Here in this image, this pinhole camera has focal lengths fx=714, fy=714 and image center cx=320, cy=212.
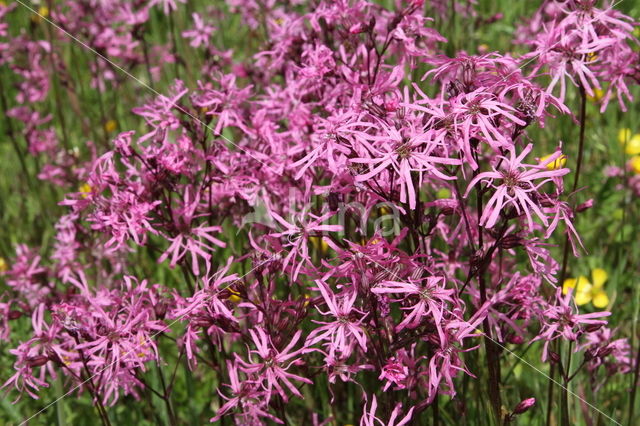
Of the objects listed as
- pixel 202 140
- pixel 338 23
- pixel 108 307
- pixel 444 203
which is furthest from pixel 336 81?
pixel 108 307

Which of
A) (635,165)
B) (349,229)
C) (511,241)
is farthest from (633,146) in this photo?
(511,241)

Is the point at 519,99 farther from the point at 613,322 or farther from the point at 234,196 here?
the point at 613,322

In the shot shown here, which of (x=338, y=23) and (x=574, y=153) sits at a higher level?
(x=338, y=23)

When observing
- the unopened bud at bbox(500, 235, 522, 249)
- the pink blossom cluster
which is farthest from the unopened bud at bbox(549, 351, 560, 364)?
the unopened bud at bbox(500, 235, 522, 249)

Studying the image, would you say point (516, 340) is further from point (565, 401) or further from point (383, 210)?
point (383, 210)

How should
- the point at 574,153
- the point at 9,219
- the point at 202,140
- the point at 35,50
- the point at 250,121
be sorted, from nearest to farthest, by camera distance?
1. the point at 202,140
2. the point at 250,121
3. the point at 574,153
4. the point at 9,219
5. the point at 35,50

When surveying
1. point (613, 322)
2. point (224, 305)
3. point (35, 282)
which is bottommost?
point (613, 322)

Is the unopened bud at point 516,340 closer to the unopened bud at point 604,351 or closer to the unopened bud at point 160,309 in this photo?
the unopened bud at point 604,351

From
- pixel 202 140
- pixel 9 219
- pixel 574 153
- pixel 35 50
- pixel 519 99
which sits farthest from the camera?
pixel 35 50
